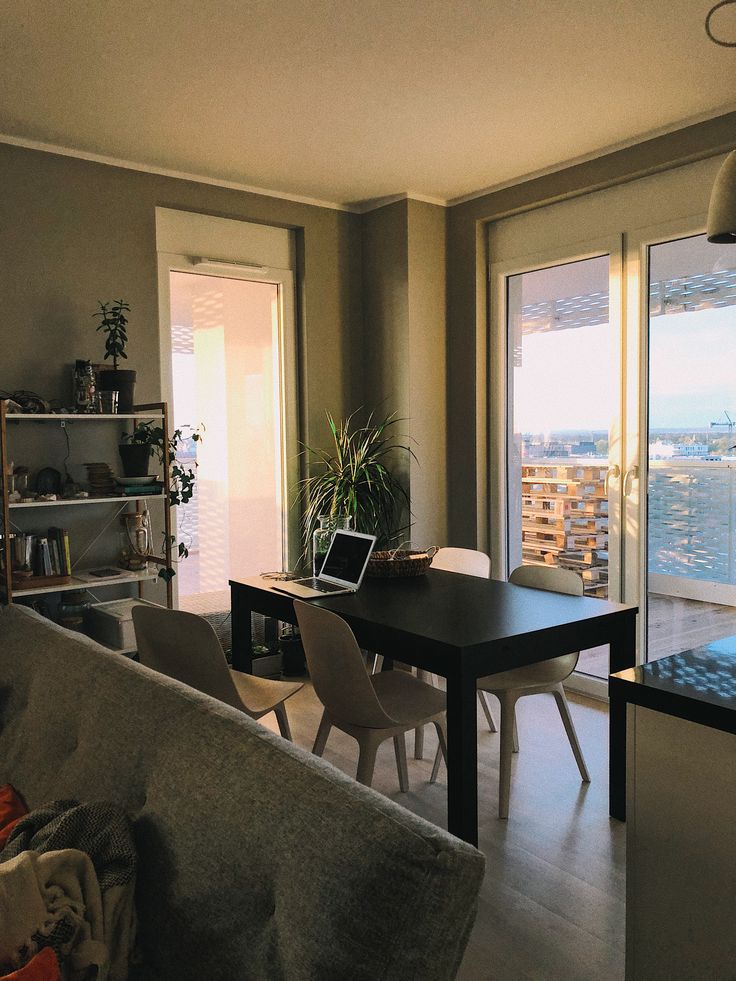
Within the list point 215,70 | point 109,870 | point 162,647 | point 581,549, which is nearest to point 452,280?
point 581,549

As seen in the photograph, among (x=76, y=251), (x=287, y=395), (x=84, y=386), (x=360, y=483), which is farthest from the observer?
(x=287, y=395)

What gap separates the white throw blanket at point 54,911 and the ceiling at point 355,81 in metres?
2.58

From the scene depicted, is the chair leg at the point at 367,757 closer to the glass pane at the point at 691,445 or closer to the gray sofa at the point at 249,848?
the gray sofa at the point at 249,848

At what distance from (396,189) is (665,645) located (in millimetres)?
2888

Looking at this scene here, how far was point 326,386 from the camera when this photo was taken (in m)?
5.05

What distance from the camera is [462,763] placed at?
96.7 inches

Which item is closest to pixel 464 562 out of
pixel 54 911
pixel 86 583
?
pixel 86 583

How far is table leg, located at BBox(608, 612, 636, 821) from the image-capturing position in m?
2.85

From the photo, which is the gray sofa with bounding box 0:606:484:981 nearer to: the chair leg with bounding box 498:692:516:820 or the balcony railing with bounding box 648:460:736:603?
the chair leg with bounding box 498:692:516:820

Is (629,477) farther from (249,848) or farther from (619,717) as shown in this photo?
(249,848)

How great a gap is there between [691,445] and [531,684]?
1.60 metres

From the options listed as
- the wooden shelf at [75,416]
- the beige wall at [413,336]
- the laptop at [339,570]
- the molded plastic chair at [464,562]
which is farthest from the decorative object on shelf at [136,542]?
the beige wall at [413,336]

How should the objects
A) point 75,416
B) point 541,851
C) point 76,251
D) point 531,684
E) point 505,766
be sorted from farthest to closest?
point 76,251
point 75,416
point 531,684
point 505,766
point 541,851

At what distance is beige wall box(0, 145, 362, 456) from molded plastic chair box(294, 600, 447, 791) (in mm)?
2074
